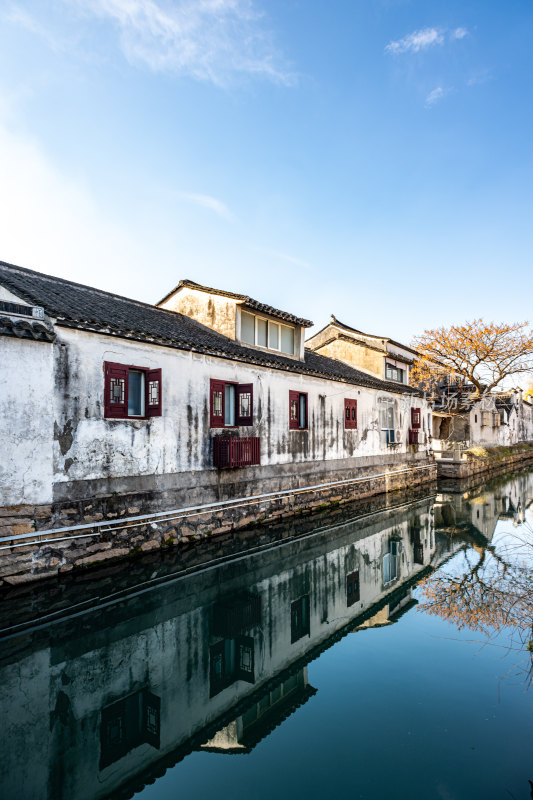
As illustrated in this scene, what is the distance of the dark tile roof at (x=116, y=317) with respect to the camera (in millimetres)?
8680

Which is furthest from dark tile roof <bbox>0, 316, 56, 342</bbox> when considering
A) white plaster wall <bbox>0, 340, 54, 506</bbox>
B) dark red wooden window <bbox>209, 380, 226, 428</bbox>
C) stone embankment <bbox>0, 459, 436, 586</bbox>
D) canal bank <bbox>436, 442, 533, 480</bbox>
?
canal bank <bbox>436, 442, 533, 480</bbox>

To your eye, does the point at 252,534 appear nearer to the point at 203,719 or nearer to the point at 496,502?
the point at 203,719

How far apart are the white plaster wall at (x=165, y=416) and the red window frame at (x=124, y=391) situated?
0.13m

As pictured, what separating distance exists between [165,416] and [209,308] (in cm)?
588

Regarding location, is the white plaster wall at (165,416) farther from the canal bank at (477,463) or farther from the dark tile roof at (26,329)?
the canal bank at (477,463)

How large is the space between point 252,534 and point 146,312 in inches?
292

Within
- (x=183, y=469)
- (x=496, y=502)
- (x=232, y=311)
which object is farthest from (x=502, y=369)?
(x=183, y=469)

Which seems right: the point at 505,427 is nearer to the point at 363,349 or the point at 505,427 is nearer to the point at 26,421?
the point at 363,349

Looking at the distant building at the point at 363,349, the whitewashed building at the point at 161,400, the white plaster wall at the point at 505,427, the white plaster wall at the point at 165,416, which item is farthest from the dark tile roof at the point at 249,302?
the white plaster wall at the point at 505,427

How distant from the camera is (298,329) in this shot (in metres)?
17.0

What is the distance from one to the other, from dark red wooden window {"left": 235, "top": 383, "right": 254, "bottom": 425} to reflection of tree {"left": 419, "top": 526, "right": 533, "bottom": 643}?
20.0 feet

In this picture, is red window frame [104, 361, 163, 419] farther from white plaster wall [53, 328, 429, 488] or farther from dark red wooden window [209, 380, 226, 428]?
dark red wooden window [209, 380, 226, 428]

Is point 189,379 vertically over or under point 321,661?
over

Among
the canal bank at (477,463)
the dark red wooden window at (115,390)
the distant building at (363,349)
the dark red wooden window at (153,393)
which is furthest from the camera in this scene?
the canal bank at (477,463)
